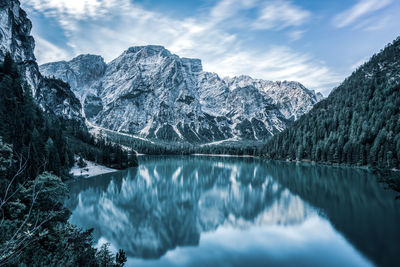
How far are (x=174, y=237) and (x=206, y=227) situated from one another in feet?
17.2

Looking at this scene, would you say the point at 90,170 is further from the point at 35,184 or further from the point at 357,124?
the point at 357,124

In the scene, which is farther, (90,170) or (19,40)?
(19,40)

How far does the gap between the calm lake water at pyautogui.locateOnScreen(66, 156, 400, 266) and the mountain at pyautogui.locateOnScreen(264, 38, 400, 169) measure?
126 ft

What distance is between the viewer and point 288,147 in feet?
481

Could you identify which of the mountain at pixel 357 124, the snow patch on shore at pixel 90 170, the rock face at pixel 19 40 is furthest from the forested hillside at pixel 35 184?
the mountain at pixel 357 124

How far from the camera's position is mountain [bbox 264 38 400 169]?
91.1m

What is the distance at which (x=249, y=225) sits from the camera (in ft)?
104

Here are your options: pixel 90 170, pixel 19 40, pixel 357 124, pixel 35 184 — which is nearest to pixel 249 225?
pixel 35 184

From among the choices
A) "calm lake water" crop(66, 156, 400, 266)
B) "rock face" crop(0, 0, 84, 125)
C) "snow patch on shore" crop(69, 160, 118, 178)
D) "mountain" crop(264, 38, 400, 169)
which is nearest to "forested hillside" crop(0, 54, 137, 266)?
"snow patch on shore" crop(69, 160, 118, 178)

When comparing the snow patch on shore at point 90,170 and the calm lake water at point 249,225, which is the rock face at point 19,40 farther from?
the calm lake water at point 249,225

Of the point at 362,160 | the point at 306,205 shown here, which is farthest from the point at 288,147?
the point at 306,205

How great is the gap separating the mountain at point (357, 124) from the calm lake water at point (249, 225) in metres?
38.3

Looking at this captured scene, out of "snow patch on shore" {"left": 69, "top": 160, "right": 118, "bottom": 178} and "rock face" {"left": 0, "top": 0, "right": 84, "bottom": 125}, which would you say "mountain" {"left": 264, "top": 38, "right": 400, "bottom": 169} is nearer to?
"snow patch on shore" {"left": 69, "top": 160, "right": 118, "bottom": 178}

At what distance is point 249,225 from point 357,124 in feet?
337
